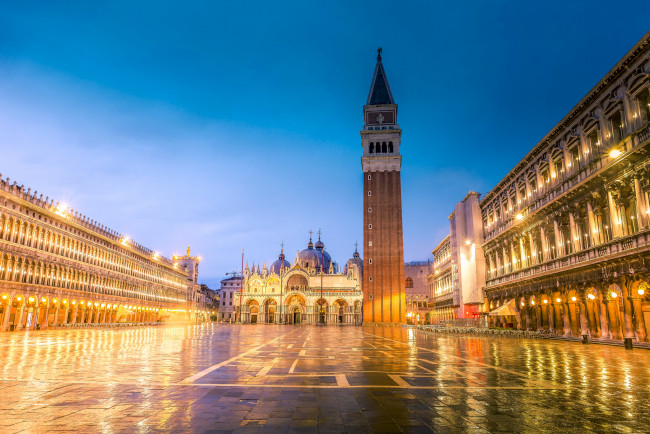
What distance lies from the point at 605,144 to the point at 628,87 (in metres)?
3.37

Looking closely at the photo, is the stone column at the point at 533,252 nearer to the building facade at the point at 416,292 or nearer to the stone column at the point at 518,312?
the stone column at the point at 518,312

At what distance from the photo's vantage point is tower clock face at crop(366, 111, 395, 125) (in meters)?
82.8

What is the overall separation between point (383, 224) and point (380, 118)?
22244mm

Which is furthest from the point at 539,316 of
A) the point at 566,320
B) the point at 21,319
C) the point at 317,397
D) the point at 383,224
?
the point at 21,319

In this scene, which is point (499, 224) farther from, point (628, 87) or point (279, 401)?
point (279, 401)

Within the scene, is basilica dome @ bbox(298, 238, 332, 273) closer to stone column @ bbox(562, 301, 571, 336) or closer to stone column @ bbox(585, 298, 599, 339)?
stone column @ bbox(562, 301, 571, 336)

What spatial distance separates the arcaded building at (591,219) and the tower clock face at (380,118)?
4731cm

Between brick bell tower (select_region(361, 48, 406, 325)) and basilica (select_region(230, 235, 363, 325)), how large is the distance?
Answer: 1225 centimetres

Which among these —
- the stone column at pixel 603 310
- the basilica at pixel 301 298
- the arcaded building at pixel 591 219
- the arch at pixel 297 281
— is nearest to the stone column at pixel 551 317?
the arcaded building at pixel 591 219

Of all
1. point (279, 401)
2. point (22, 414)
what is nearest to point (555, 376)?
point (279, 401)

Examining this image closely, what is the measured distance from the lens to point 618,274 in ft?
71.8

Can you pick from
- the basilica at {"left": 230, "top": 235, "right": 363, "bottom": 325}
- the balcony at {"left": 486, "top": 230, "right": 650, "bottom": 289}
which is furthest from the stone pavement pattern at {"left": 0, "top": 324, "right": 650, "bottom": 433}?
the basilica at {"left": 230, "top": 235, "right": 363, "bottom": 325}

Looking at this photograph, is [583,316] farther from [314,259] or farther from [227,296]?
[227,296]

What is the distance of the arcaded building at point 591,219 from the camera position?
68.5 ft
